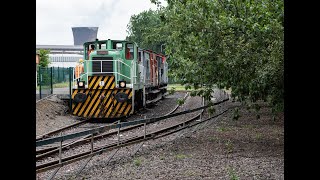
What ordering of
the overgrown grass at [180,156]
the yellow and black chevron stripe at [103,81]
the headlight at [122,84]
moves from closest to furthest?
the overgrown grass at [180,156], the headlight at [122,84], the yellow and black chevron stripe at [103,81]

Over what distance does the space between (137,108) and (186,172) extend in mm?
11147

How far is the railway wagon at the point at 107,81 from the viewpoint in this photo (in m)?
16.1

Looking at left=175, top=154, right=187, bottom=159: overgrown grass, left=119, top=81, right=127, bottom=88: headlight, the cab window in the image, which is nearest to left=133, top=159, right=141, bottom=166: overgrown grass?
left=175, top=154, right=187, bottom=159: overgrown grass

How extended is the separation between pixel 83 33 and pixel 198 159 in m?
88.7

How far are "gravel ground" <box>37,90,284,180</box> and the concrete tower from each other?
8393cm

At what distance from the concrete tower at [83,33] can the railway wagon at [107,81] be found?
7756 cm

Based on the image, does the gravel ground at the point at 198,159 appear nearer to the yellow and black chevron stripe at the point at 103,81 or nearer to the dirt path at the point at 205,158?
the dirt path at the point at 205,158

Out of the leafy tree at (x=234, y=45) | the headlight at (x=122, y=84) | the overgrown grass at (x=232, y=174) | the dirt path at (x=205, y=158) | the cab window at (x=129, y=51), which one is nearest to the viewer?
the overgrown grass at (x=232, y=174)

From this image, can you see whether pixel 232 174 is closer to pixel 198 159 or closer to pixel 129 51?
pixel 198 159

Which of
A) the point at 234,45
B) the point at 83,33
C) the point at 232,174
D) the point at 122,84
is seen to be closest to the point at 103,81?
the point at 122,84

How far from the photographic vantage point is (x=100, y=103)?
53.0 feet

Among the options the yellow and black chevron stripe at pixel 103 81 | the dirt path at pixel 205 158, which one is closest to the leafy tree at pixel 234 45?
the dirt path at pixel 205 158

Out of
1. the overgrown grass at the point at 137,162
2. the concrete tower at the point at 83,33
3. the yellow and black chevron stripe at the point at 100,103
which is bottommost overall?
the overgrown grass at the point at 137,162
